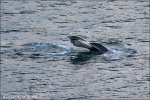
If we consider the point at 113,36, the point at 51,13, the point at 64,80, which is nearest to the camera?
the point at 64,80

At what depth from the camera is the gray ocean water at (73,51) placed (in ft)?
117

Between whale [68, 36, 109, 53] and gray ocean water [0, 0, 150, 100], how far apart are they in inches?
12.8

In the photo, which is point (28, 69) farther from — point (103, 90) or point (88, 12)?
point (88, 12)

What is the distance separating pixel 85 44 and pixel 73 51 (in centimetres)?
75

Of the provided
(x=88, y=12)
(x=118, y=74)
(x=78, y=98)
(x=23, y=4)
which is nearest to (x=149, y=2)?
(x=88, y=12)

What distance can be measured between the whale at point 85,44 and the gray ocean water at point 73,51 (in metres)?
0.32

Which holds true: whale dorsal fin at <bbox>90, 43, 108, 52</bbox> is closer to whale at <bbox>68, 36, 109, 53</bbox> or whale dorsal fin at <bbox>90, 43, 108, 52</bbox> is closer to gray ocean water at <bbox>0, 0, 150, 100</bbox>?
whale at <bbox>68, 36, 109, 53</bbox>

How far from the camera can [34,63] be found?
3894cm

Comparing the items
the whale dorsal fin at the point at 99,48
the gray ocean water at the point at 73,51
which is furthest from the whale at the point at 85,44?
the gray ocean water at the point at 73,51

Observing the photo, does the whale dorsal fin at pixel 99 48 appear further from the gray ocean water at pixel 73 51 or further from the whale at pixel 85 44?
the gray ocean water at pixel 73 51

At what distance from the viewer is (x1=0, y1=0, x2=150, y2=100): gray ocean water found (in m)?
35.6

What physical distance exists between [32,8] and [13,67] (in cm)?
1117

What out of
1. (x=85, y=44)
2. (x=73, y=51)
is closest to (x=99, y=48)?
(x=85, y=44)

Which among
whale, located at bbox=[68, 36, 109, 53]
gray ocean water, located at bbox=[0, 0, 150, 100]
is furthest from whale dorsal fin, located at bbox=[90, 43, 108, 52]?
gray ocean water, located at bbox=[0, 0, 150, 100]
